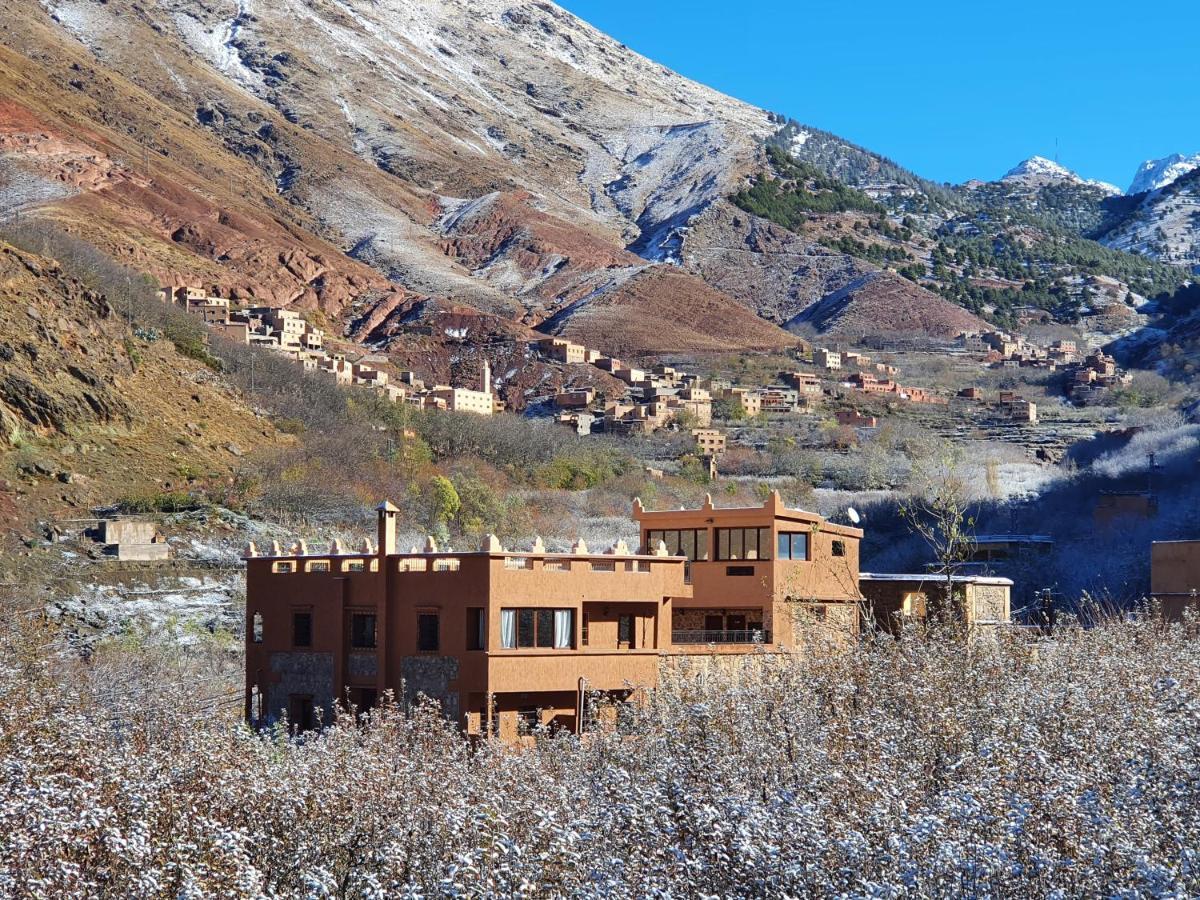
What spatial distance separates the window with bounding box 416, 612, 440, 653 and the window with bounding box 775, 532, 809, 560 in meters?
8.81

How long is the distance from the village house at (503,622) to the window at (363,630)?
0.03 m

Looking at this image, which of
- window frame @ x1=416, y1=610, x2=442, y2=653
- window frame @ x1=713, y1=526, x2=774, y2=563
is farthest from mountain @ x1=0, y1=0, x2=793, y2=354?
window frame @ x1=416, y1=610, x2=442, y2=653

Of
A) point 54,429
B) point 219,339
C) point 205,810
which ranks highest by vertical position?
point 219,339

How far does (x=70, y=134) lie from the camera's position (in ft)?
430

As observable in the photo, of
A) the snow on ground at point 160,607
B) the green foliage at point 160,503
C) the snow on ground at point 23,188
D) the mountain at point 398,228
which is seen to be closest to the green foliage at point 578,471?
the green foliage at point 160,503

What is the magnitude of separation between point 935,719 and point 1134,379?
112 meters

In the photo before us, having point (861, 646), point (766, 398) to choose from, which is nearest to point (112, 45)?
point (766, 398)

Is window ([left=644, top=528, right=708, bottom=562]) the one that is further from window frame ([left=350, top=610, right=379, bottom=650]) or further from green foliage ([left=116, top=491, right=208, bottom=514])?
green foliage ([left=116, top=491, right=208, bottom=514])

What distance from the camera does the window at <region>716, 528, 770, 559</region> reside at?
35.2 meters

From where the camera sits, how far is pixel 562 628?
29.6 m

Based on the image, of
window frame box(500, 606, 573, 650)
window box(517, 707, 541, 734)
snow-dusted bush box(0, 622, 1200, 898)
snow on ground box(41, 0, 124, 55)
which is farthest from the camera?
snow on ground box(41, 0, 124, 55)

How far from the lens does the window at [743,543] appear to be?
35.2m

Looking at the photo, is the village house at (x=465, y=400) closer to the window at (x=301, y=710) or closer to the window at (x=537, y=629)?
the window at (x=301, y=710)

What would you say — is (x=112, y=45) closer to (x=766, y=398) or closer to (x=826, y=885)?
(x=766, y=398)
